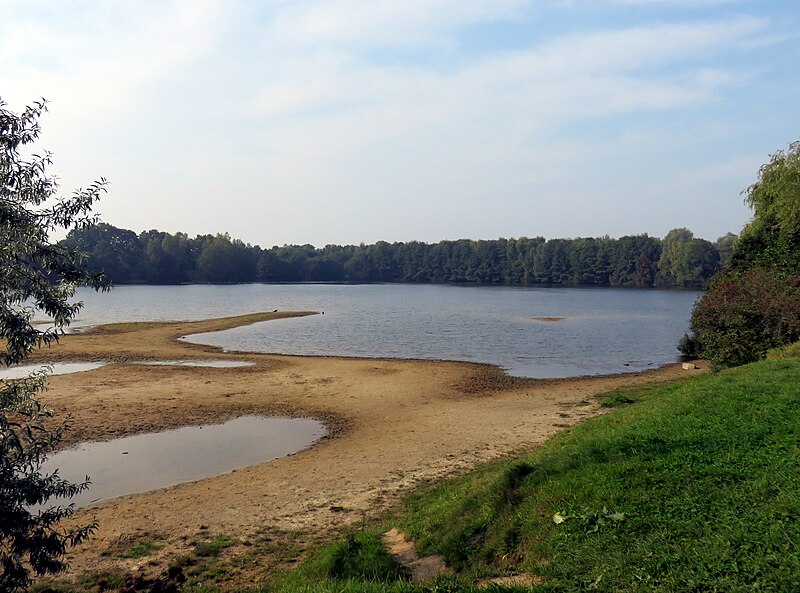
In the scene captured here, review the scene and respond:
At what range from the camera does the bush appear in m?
→ 21.7

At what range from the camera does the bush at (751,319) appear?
21.7 metres

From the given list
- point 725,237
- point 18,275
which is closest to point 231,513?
point 18,275

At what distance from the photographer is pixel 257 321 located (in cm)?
6078

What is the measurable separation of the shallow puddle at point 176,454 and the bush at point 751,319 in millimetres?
15703

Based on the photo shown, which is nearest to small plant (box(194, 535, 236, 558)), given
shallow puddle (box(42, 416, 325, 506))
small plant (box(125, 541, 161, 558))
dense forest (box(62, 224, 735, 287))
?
small plant (box(125, 541, 161, 558))

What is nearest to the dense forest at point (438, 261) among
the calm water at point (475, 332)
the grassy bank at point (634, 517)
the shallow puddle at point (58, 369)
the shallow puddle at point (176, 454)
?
the calm water at point (475, 332)

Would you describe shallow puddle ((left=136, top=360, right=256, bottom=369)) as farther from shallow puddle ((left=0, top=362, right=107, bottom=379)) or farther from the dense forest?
the dense forest

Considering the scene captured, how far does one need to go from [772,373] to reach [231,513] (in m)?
12.2

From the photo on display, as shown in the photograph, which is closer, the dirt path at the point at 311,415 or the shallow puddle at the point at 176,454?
the dirt path at the point at 311,415

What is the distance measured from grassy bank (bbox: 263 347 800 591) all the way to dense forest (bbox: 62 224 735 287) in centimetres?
12779

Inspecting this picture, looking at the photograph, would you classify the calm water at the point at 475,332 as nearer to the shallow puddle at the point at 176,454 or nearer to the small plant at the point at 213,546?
the shallow puddle at the point at 176,454

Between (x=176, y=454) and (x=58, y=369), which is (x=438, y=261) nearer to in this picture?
(x=58, y=369)

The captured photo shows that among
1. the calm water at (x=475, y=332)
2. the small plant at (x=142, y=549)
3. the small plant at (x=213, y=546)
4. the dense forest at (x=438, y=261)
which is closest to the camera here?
the small plant at (x=213, y=546)

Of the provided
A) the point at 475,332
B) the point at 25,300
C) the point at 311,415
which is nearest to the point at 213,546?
the point at 25,300
